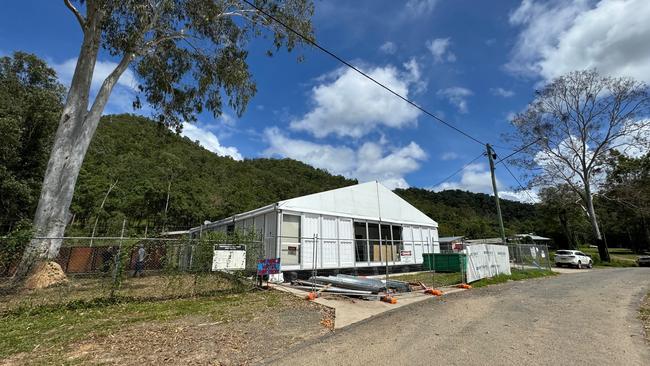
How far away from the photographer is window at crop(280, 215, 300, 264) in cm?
1366

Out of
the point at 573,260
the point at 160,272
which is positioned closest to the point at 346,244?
the point at 160,272

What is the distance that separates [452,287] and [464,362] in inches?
324

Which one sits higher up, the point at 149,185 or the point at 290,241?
the point at 149,185

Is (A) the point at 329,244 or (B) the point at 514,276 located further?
(B) the point at 514,276

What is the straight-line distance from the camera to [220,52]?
1518 cm

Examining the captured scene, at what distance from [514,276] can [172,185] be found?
106 feet

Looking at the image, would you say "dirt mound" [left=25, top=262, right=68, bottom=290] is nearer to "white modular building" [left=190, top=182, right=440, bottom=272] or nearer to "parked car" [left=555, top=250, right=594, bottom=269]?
"white modular building" [left=190, top=182, right=440, bottom=272]

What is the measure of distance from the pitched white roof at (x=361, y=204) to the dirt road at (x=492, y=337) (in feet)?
23.7

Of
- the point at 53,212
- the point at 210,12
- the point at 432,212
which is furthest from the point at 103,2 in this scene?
the point at 432,212

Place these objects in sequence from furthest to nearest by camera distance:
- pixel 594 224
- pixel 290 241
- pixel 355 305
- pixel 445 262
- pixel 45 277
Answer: pixel 594 224, pixel 445 262, pixel 290 241, pixel 45 277, pixel 355 305

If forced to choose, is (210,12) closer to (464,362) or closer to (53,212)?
(53,212)

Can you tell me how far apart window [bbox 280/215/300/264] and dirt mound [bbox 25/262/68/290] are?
23.3 ft

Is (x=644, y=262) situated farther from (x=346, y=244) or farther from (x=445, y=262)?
(x=346, y=244)

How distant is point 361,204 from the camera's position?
1745cm
